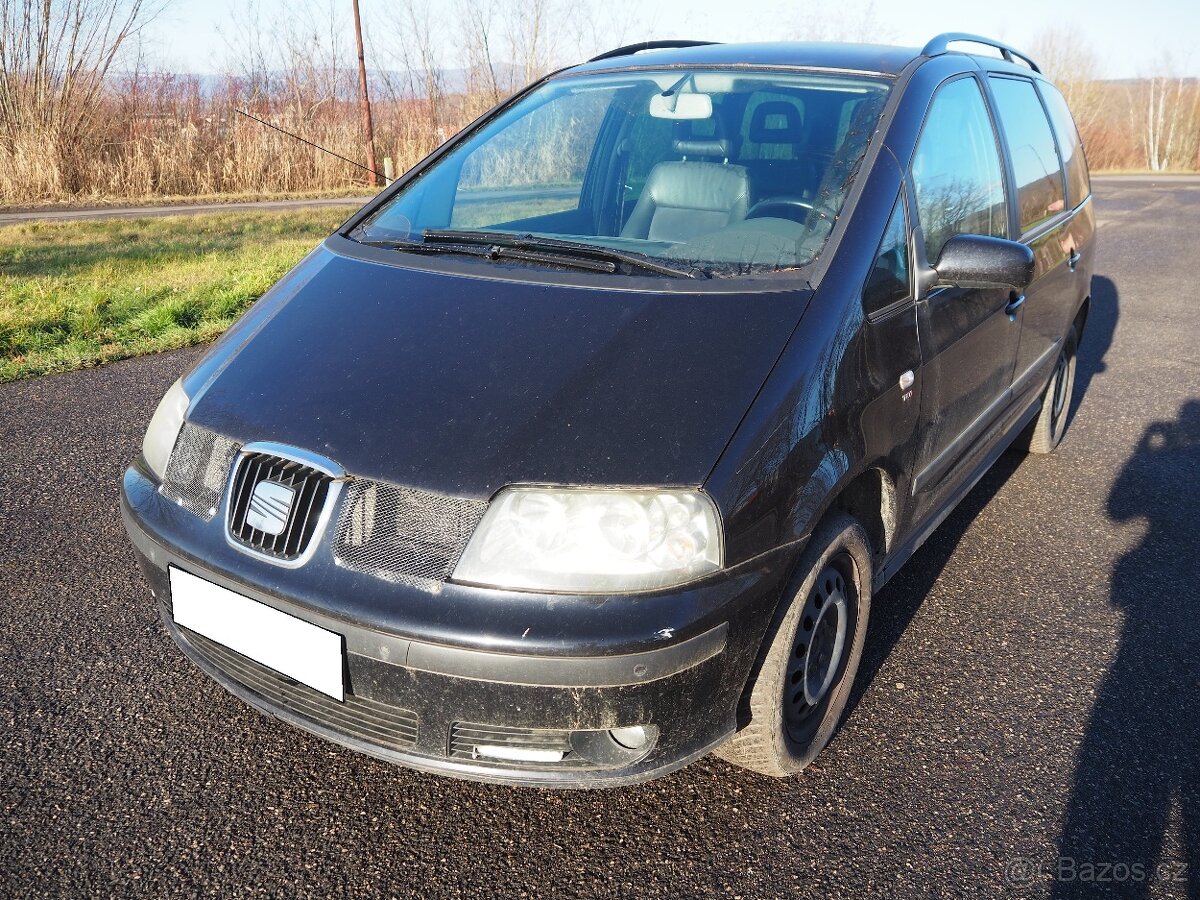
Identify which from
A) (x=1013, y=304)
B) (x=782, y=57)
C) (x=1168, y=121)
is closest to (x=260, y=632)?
(x=782, y=57)

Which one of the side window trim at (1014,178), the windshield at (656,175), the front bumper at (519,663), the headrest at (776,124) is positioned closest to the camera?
the front bumper at (519,663)

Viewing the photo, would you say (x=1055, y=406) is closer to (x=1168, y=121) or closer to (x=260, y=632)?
(x=260, y=632)

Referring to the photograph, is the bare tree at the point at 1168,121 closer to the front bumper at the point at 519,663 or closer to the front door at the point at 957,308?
the front door at the point at 957,308

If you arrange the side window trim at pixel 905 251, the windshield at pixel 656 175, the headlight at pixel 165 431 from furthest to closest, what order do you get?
the windshield at pixel 656 175 < the side window trim at pixel 905 251 < the headlight at pixel 165 431

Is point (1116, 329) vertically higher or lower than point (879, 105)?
lower

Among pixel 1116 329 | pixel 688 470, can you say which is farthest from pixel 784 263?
pixel 1116 329

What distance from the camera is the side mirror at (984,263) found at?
251 centimetres

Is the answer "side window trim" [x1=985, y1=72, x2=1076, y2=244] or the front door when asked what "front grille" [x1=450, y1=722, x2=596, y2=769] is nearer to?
the front door

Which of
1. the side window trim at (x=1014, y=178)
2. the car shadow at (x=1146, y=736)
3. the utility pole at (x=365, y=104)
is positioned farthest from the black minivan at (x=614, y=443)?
the utility pole at (x=365, y=104)

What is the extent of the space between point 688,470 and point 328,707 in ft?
2.94

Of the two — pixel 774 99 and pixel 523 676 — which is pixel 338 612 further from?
pixel 774 99

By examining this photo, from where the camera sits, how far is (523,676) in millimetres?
1760

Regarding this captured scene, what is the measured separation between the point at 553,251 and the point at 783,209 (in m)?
0.63

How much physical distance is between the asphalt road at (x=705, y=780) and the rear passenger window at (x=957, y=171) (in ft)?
3.97
